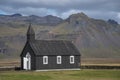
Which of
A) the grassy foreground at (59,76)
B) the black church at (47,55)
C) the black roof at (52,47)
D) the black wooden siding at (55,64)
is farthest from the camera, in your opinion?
the black roof at (52,47)

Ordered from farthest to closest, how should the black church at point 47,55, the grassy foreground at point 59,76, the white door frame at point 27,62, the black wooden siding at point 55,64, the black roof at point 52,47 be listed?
the white door frame at point 27,62, the black roof at point 52,47, the black church at point 47,55, the black wooden siding at point 55,64, the grassy foreground at point 59,76

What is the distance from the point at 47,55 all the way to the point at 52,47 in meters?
3.18

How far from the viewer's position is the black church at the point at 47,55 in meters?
81.6

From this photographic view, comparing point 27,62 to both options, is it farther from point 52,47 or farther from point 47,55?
point 52,47

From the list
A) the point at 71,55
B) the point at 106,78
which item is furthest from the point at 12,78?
the point at 71,55

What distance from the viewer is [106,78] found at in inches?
2311

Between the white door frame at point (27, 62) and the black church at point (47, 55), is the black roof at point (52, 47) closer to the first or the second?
the black church at point (47, 55)

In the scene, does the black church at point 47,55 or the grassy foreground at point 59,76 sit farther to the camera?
the black church at point 47,55

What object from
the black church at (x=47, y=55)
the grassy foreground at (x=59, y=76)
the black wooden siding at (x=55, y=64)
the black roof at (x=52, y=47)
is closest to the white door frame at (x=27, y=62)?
the black church at (x=47, y=55)

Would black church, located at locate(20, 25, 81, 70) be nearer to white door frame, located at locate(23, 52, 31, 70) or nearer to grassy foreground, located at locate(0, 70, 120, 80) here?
white door frame, located at locate(23, 52, 31, 70)

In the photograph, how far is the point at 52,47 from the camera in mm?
84750

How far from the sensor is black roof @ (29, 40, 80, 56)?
82.2 meters

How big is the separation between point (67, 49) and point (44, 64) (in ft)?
24.4

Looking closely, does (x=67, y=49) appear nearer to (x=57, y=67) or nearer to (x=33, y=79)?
(x=57, y=67)
